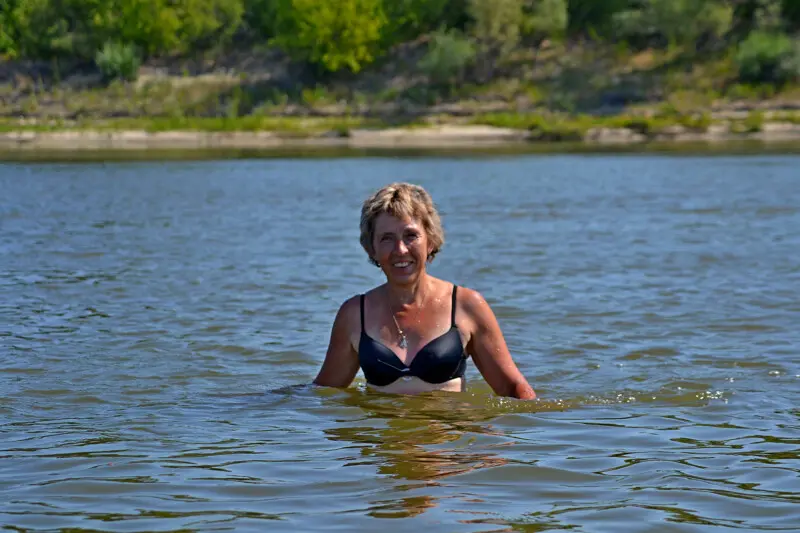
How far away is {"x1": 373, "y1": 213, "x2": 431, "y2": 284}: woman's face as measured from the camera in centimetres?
716

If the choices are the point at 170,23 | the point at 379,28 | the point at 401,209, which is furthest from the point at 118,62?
the point at 401,209

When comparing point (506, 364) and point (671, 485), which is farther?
point (506, 364)

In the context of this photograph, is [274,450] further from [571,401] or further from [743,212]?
[743,212]

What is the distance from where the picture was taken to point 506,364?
7.73 meters

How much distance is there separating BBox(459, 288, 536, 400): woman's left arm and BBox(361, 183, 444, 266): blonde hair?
48cm

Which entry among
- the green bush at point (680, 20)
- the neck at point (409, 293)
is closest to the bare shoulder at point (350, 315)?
the neck at point (409, 293)

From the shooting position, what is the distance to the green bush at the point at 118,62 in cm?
7969

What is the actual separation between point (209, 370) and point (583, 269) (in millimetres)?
7060

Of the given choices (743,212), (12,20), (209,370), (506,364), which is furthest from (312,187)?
(12,20)

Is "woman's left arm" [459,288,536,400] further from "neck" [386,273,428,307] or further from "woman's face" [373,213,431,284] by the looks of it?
"woman's face" [373,213,431,284]

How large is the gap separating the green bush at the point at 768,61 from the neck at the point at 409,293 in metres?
63.2

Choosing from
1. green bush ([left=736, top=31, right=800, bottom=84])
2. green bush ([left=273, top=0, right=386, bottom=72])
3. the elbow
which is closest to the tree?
green bush ([left=273, top=0, right=386, bottom=72])

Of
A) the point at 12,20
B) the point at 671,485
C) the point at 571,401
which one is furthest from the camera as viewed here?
the point at 12,20

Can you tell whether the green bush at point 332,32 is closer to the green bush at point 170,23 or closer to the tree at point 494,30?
the green bush at point 170,23
